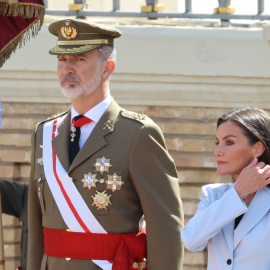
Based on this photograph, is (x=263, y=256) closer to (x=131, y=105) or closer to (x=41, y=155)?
(x=41, y=155)

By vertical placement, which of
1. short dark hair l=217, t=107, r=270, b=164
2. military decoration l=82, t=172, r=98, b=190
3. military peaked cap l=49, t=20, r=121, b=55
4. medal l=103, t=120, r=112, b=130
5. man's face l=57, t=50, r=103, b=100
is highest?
military peaked cap l=49, t=20, r=121, b=55

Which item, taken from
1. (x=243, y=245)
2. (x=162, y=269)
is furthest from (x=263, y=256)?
(x=162, y=269)

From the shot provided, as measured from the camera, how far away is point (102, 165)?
4289mm

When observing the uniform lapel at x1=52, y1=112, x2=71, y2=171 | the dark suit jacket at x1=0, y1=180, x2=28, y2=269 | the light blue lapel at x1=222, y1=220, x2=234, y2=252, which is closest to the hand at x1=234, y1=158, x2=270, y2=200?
the light blue lapel at x1=222, y1=220, x2=234, y2=252

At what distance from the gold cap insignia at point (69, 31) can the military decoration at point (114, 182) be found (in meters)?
0.67

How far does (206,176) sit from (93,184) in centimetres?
208

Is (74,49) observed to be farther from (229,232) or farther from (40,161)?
(229,232)

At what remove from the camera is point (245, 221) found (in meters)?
3.69

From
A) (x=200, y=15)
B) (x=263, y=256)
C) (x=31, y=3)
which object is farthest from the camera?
(x=200, y=15)

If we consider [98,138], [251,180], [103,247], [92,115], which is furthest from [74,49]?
[251,180]

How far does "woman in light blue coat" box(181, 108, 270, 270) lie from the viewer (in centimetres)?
365

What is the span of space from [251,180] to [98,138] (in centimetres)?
89

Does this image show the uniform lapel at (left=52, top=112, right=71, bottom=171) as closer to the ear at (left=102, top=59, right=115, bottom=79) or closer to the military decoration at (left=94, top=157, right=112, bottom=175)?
the military decoration at (left=94, top=157, right=112, bottom=175)

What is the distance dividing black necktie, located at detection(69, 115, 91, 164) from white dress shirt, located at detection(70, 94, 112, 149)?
0.05 feet
